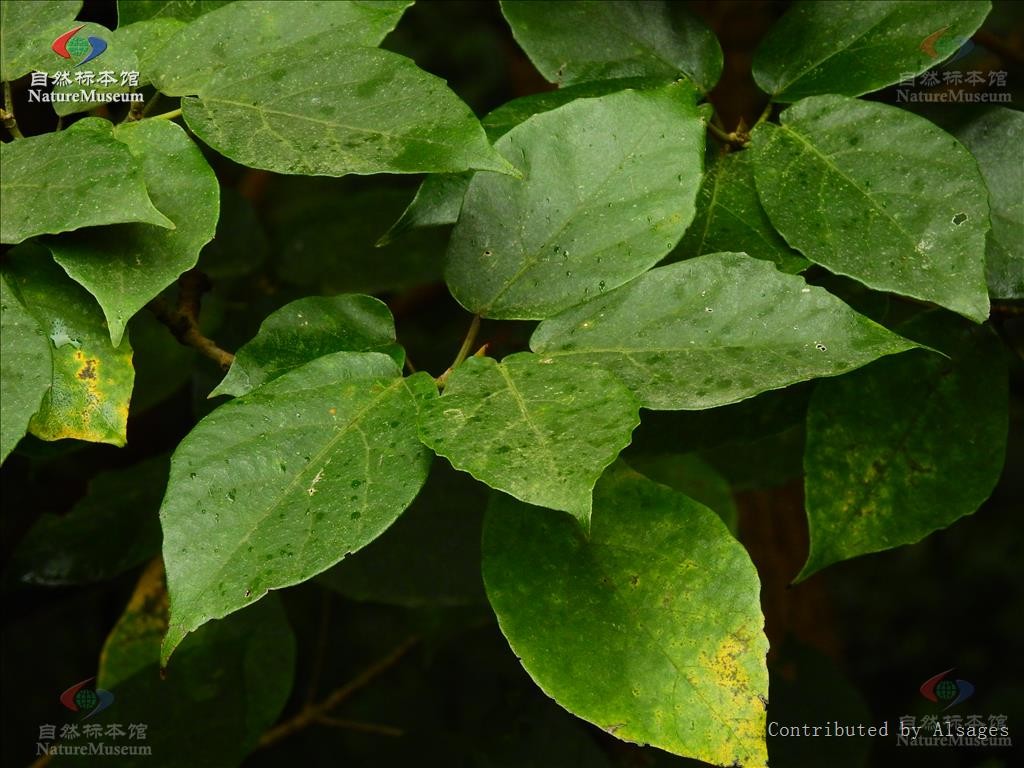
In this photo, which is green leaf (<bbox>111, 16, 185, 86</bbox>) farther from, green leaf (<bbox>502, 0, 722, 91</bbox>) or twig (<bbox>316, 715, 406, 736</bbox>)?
→ twig (<bbox>316, 715, 406, 736</bbox>)

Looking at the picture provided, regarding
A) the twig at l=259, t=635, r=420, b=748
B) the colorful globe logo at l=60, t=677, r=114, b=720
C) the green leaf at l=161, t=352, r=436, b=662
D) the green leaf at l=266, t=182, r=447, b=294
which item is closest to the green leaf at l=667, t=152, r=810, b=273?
the green leaf at l=161, t=352, r=436, b=662

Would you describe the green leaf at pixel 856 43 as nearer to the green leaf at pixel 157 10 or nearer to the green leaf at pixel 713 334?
the green leaf at pixel 713 334

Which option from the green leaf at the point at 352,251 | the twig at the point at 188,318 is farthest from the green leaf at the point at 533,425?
the green leaf at the point at 352,251

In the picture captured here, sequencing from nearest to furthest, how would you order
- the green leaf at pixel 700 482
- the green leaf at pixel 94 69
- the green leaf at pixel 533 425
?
the green leaf at pixel 533 425 → the green leaf at pixel 94 69 → the green leaf at pixel 700 482

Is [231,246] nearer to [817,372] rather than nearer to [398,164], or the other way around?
[398,164]

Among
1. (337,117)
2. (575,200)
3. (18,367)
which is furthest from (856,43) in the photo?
(18,367)

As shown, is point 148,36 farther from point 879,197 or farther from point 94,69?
point 879,197
